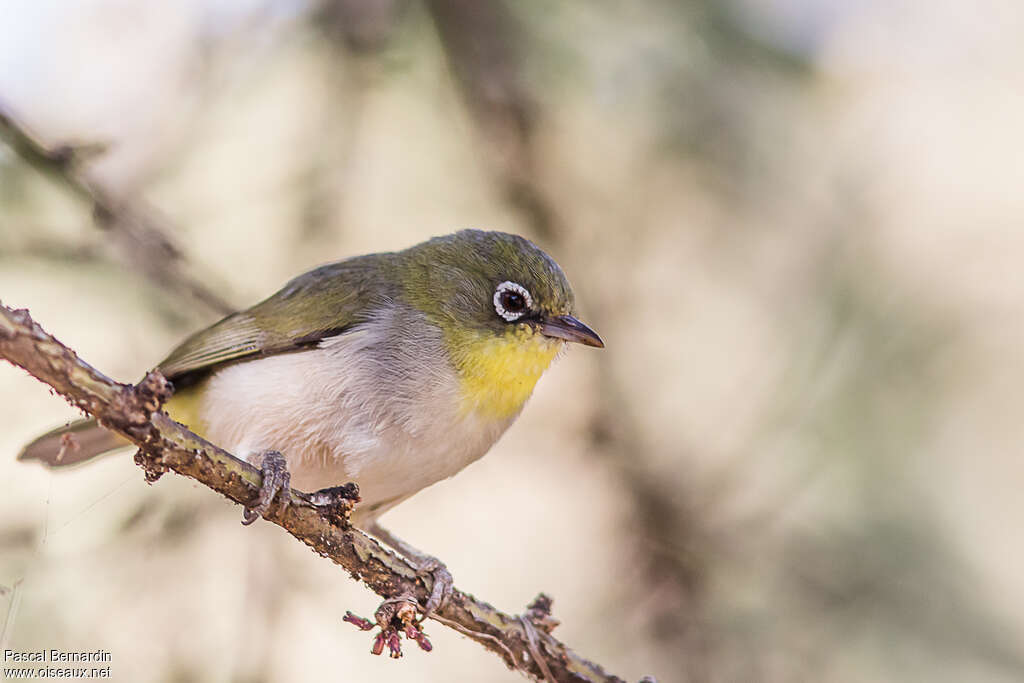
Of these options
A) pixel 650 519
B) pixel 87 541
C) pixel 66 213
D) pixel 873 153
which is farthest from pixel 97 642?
pixel 873 153

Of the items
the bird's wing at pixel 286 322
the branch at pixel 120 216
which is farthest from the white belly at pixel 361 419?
the branch at pixel 120 216

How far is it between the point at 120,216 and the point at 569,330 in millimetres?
2046

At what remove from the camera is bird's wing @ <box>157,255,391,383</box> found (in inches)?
157

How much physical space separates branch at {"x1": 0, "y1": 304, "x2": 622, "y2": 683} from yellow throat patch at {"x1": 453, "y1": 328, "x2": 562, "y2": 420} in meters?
0.74

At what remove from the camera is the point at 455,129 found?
5.16 metres

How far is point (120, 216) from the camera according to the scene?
4211mm

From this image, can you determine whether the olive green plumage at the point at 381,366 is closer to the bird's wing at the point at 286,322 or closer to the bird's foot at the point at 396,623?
the bird's wing at the point at 286,322

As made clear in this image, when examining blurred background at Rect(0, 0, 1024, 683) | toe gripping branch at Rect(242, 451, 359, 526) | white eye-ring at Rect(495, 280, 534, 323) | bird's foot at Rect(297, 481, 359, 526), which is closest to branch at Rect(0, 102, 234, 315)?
blurred background at Rect(0, 0, 1024, 683)

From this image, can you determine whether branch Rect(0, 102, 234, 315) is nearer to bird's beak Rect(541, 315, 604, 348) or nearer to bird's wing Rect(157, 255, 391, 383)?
bird's wing Rect(157, 255, 391, 383)

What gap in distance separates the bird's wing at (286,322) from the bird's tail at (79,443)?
0.35 m

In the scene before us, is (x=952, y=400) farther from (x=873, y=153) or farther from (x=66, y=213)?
(x=66, y=213)

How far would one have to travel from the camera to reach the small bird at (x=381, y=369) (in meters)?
3.61

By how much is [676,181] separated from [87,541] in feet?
11.3

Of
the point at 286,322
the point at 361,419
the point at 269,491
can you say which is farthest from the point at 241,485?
the point at 286,322
